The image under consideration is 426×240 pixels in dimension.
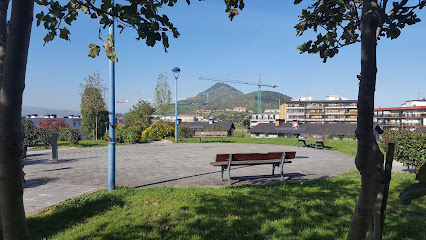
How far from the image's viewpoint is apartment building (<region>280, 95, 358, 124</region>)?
112 metres

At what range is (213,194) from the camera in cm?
573

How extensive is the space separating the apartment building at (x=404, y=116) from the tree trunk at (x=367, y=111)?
90.8 m

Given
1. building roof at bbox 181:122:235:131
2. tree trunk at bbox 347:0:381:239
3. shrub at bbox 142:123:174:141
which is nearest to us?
tree trunk at bbox 347:0:381:239

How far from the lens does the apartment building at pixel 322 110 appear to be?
368ft

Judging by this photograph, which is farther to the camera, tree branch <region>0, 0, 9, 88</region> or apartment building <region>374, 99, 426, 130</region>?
apartment building <region>374, 99, 426, 130</region>

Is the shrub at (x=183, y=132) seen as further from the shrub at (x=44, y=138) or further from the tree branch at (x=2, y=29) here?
the tree branch at (x=2, y=29)

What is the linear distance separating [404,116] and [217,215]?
98720 mm

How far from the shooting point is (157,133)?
24.3 metres

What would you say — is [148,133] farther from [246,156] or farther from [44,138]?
[246,156]

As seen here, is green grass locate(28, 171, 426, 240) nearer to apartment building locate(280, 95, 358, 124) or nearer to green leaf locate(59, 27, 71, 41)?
green leaf locate(59, 27, 71, 41)

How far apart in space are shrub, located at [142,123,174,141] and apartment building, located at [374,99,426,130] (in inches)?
3012

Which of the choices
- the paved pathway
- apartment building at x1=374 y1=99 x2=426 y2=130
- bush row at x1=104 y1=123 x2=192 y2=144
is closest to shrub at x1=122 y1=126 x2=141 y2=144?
bush row at x1=104 y1=123 x2=192 y2=144

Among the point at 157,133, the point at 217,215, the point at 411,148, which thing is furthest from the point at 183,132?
the point at 217,215

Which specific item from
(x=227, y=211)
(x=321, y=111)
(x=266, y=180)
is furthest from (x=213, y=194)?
(x=321, y=111)
